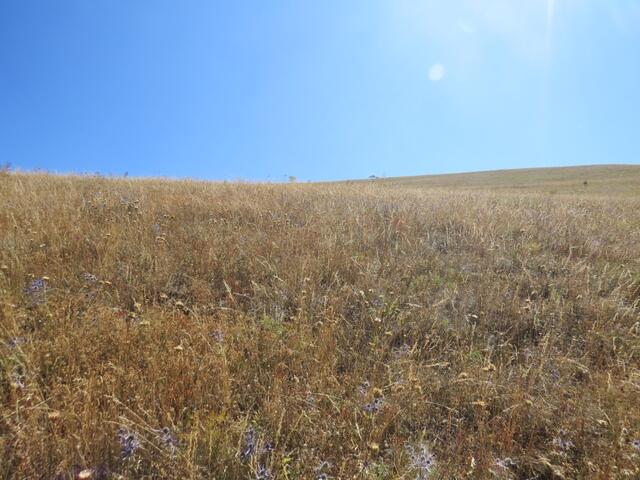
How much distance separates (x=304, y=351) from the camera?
2.53m

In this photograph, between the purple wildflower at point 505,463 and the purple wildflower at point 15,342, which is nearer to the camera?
the purple wildflower at point 505,463

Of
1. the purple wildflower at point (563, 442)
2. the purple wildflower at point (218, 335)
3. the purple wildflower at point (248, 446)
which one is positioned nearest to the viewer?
the purple wildflower at point (248, 446)

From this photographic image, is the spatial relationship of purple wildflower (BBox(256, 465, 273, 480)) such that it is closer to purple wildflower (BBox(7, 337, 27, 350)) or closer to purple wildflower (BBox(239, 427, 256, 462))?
purple wildflower (BBox(239, 427, 256, 462))

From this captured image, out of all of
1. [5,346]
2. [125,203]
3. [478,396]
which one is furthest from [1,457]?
[125,203]

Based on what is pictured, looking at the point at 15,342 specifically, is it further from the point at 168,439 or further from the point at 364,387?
the point at 364,387

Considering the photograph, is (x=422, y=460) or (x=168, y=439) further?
(x=422, y=460)

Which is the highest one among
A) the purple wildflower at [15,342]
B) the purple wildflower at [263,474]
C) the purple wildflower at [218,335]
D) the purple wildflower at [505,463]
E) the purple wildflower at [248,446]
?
the purple wildflower at [15,342]

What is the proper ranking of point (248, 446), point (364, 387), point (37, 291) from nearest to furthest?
point (248, 446), point (364, 387), point (37, 291)

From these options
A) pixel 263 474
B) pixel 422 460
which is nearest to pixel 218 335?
pixel 263 474

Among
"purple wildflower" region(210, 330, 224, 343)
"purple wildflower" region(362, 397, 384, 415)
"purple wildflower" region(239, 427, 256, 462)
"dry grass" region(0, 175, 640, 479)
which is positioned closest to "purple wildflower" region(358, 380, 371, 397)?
"dry grass" region(0, 175, 640, 479)

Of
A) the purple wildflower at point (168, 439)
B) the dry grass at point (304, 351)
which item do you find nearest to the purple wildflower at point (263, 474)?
the dry grass at point (304, 351)

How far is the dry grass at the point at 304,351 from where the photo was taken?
1.74 meters

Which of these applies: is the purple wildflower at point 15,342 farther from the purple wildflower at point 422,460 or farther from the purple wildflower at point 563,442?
the purple wildflower at point 563,442

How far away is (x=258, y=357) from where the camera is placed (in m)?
2.44
